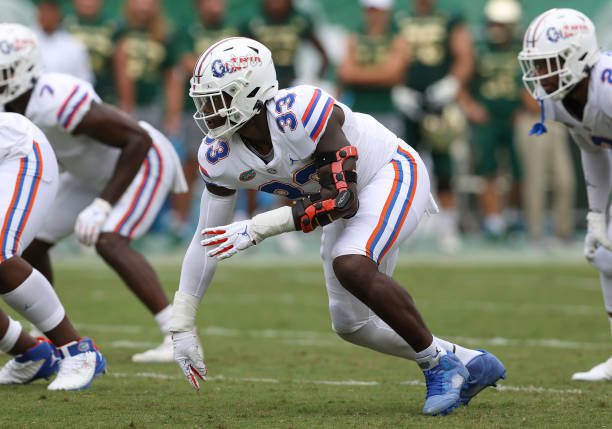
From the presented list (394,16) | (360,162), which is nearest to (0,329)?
(360,162)

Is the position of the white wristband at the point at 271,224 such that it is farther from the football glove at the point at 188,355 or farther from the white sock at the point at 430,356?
the white sock at the point at 430,356

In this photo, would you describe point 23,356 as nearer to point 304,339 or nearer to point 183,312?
point 183,312

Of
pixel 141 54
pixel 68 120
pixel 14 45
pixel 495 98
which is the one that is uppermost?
pixel 14 45

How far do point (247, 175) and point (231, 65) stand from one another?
1.45ft

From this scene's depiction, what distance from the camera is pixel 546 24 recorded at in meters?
5.69

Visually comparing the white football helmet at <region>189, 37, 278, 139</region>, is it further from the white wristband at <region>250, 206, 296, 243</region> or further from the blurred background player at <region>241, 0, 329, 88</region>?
the blurred background player at <region>241, 0, 329, 88</region>

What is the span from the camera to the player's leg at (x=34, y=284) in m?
5.11

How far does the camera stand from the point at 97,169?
6.54m

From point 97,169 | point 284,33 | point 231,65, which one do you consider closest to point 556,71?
point 231,65

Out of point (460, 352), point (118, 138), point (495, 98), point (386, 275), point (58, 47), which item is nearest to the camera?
point (386, 275)

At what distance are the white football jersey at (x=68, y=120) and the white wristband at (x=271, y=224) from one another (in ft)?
6.41

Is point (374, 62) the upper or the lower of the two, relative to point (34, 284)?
lower

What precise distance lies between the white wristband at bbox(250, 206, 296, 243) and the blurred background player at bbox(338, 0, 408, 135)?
8159 millimetres

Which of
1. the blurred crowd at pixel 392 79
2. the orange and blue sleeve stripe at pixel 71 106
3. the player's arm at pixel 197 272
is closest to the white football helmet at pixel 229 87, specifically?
the player's arm at pixel 197 272
